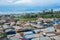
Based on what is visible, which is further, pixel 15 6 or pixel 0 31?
pixel 15 6

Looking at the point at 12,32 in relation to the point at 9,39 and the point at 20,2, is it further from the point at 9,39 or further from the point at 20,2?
the point at 20,2

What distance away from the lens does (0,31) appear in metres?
1.68

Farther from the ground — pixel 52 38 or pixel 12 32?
pixel 12 32

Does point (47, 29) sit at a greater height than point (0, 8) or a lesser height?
lesser

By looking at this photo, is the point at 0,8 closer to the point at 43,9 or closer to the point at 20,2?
the point at 20,2

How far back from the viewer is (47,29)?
5.84 feet

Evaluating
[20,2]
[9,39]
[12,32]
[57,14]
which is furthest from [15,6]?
[57,14]

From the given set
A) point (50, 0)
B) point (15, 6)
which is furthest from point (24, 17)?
point (50, 0)

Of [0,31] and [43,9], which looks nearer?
[0,31]

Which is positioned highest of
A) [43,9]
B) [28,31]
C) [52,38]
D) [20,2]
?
[20,2]

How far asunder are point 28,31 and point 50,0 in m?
0.64

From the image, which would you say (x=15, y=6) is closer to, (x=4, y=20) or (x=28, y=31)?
(x=4, y=20)

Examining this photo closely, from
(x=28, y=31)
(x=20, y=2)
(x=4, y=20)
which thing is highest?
(x=20, y=2)

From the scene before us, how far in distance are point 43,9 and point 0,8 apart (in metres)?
0.71
